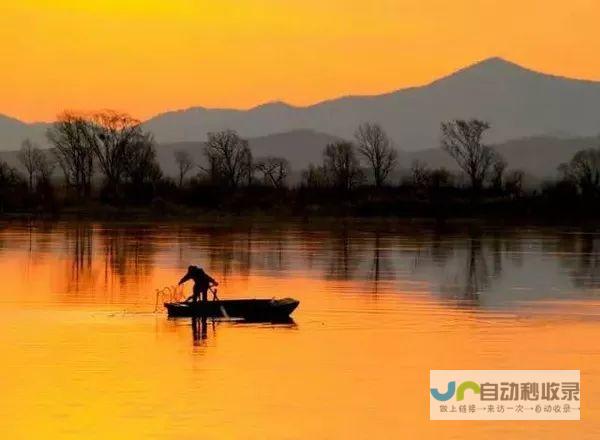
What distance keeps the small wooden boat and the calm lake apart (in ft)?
1.34

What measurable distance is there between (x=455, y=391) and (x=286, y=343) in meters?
6.60

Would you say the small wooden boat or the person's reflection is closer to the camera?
the person's reflection

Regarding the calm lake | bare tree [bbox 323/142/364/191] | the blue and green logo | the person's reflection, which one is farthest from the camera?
bare tree [bbox 323/142/364/191]

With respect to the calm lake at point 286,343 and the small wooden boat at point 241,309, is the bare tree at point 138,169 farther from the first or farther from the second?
the small wooden boat at point 241,309

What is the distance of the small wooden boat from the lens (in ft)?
107

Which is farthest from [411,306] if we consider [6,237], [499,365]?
[6,237]

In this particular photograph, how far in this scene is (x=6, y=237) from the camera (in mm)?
77312

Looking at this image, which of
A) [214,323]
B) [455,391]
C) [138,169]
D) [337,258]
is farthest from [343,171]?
[455,391]

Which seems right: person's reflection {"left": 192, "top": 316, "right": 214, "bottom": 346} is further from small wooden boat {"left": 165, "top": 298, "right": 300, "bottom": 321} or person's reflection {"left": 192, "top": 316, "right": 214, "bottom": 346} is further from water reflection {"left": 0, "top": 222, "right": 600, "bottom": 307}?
water reflection {"left": 0, "top": 222, "right": 600, "bottom": 307}

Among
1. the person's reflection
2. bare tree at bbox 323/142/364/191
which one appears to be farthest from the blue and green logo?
Answer: bare tree at bbox 323/142/364/191

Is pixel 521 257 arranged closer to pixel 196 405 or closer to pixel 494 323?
pixel 494 323

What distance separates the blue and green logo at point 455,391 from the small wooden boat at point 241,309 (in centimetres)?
934

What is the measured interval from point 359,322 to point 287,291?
9.19 metres

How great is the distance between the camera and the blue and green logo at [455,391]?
22469 millimetres
